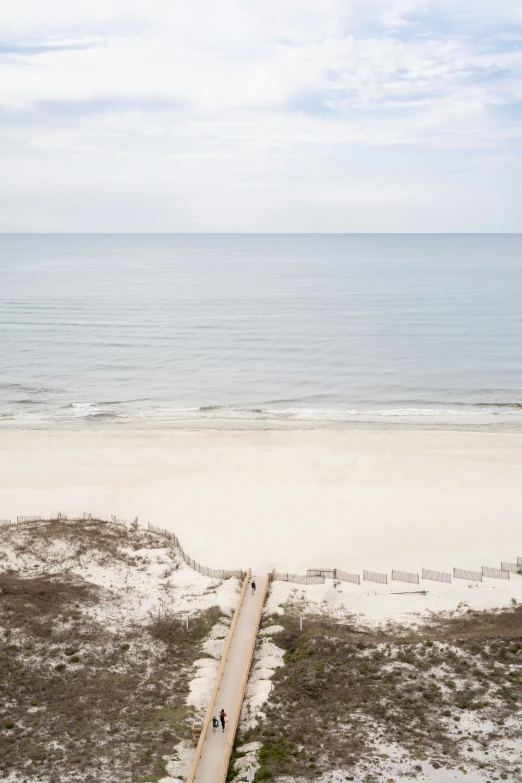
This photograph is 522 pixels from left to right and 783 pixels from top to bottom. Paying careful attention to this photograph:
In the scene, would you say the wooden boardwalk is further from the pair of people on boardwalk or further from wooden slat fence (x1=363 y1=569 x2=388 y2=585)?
wooden slat fence (x1=363 y1=569 x2=388 y2=585)

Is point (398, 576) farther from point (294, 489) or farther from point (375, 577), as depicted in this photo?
point (294, 489)

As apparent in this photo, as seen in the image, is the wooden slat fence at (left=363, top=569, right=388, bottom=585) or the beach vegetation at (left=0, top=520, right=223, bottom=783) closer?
the beach vegetation at (left=0, top=520, right=223, bottom=783)

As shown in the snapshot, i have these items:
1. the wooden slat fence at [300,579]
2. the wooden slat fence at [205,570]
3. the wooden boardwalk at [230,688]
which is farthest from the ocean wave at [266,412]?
the wooden boardwalk at [230,688]

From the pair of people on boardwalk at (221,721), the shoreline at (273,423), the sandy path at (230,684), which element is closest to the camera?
the sandy path at (230,684)

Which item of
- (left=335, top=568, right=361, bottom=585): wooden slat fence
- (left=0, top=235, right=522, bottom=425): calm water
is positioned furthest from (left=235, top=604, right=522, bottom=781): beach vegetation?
(left=0, top=235, right=522, bottom=425): calm water

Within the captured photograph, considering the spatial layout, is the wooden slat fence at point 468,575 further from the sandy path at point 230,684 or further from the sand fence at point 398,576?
the sandy path at point 230,684
